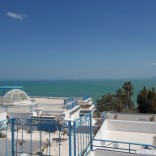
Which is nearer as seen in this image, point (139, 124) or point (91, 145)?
Result: point (91, 145)

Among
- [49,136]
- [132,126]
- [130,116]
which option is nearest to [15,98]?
[130,116]

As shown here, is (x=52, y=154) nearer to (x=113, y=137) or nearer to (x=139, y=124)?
(x=113, y=137)

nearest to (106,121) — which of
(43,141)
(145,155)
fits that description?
(43,141)

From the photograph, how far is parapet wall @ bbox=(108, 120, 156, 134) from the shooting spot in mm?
17791

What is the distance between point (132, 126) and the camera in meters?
18.2

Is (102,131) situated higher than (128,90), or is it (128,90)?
(128,90)

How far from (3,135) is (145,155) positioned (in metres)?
8.92

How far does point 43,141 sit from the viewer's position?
15117 millimetres

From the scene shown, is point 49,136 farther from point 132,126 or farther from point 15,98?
point 15,98

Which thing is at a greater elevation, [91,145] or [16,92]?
[16,92]

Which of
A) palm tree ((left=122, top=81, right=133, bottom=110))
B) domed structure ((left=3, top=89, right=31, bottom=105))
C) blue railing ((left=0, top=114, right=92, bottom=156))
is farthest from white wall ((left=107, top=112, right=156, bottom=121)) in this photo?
palm tree ((left=122, top=81, right=133, bottom=110))

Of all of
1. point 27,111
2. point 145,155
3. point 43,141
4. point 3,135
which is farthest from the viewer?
point 27,111

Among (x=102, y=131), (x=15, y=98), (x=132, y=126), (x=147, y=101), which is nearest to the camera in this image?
(x=102, y=131)

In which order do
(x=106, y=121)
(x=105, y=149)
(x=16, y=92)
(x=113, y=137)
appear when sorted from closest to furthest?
(x=105, y=149), (x=113, y=137), (x=106, y=121), (x=16, y=92)
